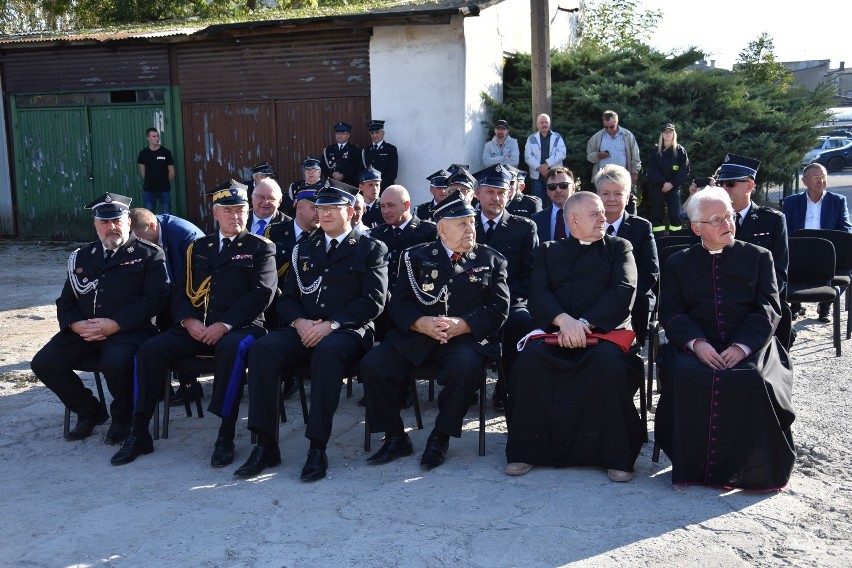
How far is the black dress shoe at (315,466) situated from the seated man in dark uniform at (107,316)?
5.07 ft

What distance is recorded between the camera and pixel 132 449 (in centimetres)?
578

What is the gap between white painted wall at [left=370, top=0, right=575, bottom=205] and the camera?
532 inches

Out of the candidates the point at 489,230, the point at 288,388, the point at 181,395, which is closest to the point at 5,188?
the point at 181,395

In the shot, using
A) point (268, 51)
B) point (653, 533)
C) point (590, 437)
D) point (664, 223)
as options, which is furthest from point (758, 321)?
point (268, 51)

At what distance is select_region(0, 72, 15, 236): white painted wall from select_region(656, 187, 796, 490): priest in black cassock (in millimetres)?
15324

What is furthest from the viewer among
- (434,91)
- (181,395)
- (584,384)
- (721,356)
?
(434,91)

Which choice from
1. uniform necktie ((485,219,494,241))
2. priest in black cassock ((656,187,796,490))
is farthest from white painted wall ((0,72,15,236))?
priest in black cassock ((656,187,796,490))

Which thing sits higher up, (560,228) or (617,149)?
(617,149)

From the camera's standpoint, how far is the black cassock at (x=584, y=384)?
5.20 meters

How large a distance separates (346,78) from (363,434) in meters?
9.29

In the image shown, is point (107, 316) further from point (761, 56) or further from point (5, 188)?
point (761, 56)

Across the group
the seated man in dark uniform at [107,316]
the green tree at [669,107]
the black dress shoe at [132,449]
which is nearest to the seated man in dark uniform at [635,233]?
the seated man in dark uniform at [107,316]

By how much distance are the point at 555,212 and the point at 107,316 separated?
3.59m

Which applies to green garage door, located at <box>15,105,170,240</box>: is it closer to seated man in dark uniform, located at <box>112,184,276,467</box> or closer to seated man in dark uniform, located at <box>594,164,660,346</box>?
seated man in dark uniform, located at <box>112,184,276,467</box>
